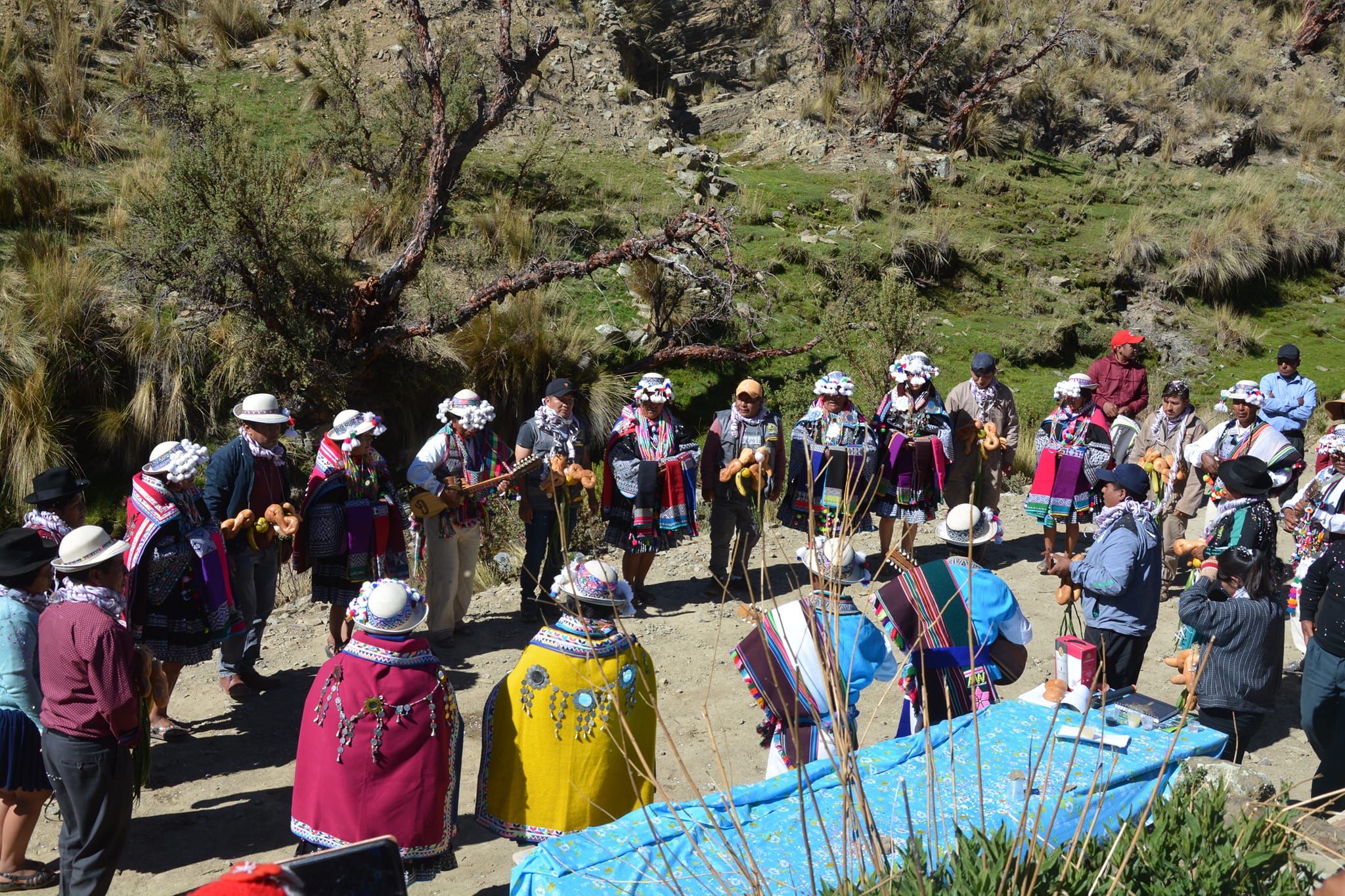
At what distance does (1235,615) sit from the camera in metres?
4.79

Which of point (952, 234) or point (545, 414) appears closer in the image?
point (545, 414)

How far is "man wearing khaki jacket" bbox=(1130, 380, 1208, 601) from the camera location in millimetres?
8008

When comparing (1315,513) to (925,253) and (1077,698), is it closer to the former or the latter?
(1077,698)

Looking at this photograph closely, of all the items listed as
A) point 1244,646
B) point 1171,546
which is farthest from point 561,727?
point 1171,546

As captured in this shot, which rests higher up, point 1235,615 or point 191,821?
point 1235,615

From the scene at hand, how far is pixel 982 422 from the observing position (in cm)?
846

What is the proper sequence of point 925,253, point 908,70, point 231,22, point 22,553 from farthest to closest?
point 908,70, point 231,22, point 925,253, point 22,553

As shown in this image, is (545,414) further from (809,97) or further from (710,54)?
(710,54)

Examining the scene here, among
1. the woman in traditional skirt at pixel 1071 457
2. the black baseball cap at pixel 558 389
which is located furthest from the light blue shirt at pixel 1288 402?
the black baseball cap at pixel 558 389

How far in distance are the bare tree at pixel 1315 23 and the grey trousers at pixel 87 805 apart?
28009 mm

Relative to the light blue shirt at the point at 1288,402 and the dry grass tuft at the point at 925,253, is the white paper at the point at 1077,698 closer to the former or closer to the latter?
the light blue shirt at the point at 1288,402

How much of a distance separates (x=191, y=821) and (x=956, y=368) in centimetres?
1030

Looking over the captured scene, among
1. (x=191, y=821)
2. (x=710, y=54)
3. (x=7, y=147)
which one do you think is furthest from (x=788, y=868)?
(x=710, y=54)

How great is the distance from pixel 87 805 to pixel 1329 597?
531cm
